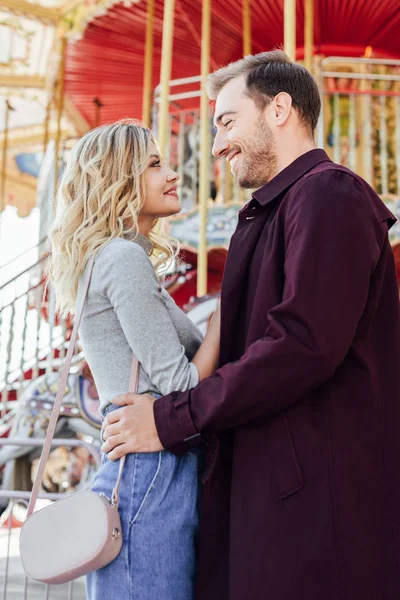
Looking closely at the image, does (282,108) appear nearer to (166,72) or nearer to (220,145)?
(220,145)

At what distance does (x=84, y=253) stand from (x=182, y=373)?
0.38 m

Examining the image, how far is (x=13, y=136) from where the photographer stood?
35.9 feet

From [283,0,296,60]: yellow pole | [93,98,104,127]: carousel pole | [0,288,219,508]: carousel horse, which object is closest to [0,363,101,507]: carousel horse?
[0,288,219,508]: carousel horse

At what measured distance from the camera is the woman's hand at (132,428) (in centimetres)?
134

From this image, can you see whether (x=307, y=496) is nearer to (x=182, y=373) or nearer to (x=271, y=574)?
(x=271, y=574)

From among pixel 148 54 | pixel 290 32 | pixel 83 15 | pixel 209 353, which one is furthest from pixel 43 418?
pixel 209 353

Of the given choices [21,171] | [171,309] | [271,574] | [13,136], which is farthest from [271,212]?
[21,171]

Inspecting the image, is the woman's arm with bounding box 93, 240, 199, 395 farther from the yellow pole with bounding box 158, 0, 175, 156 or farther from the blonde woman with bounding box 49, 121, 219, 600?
the yellow pole with bounding box 158, 0, 175, 156

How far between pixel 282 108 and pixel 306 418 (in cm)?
74

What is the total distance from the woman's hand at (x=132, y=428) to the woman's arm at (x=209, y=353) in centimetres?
13

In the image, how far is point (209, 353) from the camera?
57.7 inches

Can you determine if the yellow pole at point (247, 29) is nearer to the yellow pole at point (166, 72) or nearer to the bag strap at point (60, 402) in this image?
the yellow pole at point (166, 72)

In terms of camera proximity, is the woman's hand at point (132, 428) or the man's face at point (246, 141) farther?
the man's face at point (246, 141)

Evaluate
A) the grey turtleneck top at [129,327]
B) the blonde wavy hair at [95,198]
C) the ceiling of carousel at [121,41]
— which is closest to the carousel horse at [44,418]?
the ceiling of carousel at [121,41]
